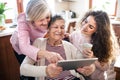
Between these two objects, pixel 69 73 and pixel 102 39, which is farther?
pixel 102 39

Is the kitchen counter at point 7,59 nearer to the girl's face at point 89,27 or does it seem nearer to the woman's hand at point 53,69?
the girl's face at point 89,27

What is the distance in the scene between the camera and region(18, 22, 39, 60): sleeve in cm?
138

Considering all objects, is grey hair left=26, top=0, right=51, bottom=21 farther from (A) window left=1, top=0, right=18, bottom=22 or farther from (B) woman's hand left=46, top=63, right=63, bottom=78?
(A) window left=1, top=0, right=18, bottom=22

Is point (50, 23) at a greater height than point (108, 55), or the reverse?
point (50, 23)

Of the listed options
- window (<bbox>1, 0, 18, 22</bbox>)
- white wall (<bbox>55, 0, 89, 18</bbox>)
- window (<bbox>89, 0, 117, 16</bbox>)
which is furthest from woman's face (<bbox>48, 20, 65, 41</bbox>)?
window (<bbox>89, 0, 117, 16</bbox>)

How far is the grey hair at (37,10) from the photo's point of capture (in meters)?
1.41

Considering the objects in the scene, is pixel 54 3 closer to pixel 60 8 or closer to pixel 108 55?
pixel 60 8

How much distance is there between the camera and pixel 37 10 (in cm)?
141

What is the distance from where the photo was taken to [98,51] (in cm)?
168

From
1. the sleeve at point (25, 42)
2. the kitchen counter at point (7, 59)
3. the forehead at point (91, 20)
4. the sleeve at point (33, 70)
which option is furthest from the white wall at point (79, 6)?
the sleeve at point (33, 70)

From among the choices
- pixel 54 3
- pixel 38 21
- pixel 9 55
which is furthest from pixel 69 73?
pixel 54 3

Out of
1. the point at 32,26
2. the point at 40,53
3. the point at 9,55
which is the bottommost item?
the point at 9,55

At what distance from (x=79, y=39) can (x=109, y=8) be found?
2.32 metres

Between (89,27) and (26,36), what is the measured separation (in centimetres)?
61
